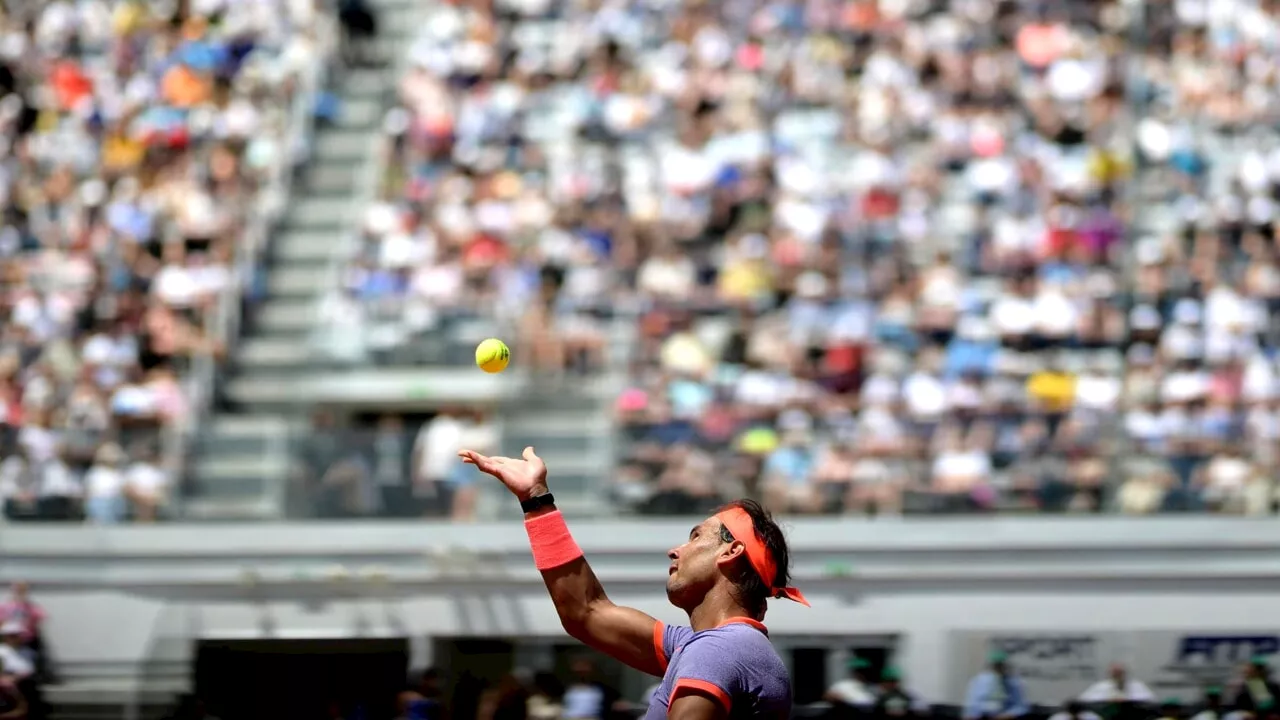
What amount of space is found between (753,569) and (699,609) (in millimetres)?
174

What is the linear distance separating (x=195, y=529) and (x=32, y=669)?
1.77 meters

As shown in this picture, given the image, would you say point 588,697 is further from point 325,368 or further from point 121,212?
point 121,212

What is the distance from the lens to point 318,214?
19344 mm

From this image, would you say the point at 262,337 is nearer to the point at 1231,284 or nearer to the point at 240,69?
the point at 240,69

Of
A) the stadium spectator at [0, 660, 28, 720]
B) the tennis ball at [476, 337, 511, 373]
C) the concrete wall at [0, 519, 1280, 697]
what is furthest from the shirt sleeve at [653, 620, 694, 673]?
the stadium spectator at [0, 660, 28, 720]

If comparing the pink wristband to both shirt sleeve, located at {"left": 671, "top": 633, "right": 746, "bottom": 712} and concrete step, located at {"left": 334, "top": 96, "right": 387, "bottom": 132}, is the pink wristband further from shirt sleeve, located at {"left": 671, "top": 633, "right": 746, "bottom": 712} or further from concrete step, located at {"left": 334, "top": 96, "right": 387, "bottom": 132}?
concrete step, located at {"left": 334, "top": 96, "right": 387, "bottom": 132}

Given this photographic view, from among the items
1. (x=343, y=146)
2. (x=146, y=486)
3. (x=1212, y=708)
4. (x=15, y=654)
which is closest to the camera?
(x=1212, y=708)

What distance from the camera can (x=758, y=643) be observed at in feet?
15.6

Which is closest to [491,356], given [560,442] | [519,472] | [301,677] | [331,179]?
[519,472]

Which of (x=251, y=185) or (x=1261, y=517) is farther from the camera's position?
(x=251, y=185)

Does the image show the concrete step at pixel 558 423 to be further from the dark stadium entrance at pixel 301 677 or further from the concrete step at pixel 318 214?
the concrete step at pixel 318 214

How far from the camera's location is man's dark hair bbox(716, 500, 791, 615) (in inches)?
194

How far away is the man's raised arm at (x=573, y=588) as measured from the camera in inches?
202

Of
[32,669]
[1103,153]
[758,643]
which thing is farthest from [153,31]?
[758,643]
